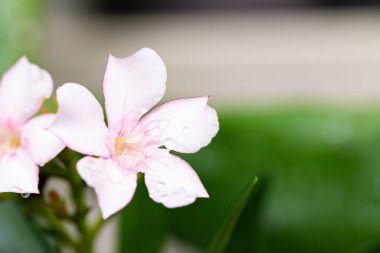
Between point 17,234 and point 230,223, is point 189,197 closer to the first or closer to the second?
point 230,223

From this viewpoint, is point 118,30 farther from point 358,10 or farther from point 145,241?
point 145,241

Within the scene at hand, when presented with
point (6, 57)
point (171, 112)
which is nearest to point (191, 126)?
point (171, 112)

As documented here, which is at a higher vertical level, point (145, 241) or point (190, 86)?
point (145, 241)

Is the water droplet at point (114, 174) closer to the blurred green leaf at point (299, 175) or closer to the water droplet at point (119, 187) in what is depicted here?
the water droplet at point (119, 187)

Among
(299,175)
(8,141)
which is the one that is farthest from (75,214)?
(299,175)

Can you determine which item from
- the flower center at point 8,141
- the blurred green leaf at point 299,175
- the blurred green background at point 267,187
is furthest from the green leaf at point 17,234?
the blurred green leaf at point 299,175

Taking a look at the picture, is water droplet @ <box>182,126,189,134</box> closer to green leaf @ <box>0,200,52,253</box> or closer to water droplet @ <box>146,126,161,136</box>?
water droplet @ <box>146,126,161,136</box>
